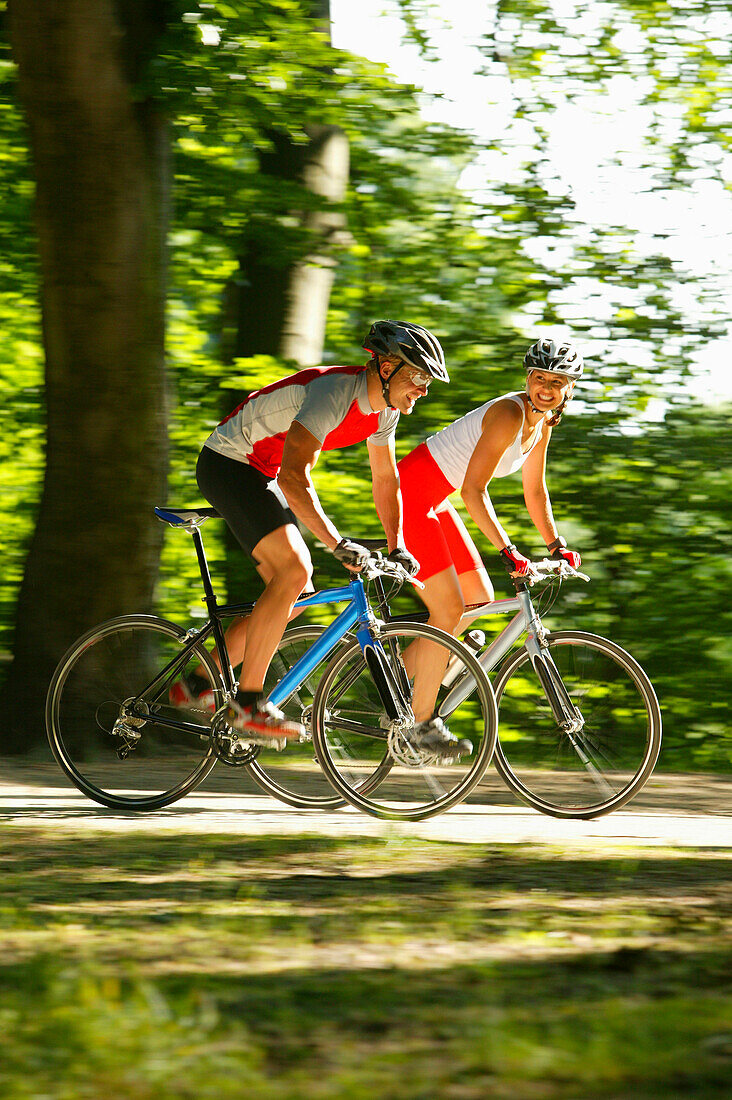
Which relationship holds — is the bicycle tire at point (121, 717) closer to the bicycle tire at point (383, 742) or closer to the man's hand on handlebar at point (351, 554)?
the bicycle tire at point (383, 742)

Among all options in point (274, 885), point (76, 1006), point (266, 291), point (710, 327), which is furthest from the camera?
point (266, 291)

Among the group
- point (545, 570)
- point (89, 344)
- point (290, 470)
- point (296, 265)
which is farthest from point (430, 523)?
point (296, 265)

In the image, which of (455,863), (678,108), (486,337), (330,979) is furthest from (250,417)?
(678,108)

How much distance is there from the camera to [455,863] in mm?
4617

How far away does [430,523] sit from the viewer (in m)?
5.84

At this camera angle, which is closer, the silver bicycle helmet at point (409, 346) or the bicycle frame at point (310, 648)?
the silver bicycle helmet at point (409, 346)

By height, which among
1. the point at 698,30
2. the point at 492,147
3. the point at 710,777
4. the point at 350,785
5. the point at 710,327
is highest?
the point at 698,30

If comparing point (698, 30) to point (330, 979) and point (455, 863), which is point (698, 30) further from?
point (330, 979)

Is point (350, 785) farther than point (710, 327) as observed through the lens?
No

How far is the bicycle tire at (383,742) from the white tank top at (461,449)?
857mm

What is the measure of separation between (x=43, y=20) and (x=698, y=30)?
14.4ft

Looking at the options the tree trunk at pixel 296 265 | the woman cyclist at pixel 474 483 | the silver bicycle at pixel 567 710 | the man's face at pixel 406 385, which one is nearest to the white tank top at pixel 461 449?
the woman cyclist at pixel 474 483

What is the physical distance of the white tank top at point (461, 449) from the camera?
5875 millimetres

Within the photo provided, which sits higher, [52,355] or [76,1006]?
[52,355]
